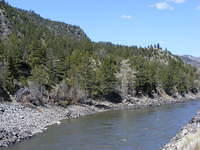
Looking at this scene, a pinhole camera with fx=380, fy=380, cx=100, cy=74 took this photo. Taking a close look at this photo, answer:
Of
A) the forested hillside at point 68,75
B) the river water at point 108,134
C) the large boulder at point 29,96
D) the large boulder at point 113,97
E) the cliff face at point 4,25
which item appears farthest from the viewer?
the cliff face at point 4,25

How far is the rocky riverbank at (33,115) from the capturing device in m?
45.9

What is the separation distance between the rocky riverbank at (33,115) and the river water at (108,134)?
169 cm

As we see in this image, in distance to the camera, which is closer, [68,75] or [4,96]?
[4,96]

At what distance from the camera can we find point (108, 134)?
49.6 metres

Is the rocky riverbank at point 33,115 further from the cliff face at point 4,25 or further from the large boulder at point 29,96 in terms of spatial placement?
the cliff face at point 4,25

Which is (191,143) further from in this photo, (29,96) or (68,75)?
(68,75)

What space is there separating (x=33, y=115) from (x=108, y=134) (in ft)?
56.8

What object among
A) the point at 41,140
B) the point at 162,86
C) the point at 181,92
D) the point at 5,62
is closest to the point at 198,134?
the point at 41,140

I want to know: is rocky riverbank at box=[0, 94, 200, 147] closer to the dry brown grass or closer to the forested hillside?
the forested hillside

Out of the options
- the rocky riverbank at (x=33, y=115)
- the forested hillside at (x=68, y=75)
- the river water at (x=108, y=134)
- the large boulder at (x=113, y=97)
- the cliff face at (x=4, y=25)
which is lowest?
the river water at (x=108, y=134)

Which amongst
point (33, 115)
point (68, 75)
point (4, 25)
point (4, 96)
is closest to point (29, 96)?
point (4, 96)

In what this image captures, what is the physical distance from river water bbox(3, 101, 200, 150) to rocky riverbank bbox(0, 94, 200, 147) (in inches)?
66.6

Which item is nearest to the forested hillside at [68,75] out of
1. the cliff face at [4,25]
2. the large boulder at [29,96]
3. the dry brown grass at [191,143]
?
the large boulder at [29,96]

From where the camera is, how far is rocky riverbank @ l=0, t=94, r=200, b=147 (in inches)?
1809
